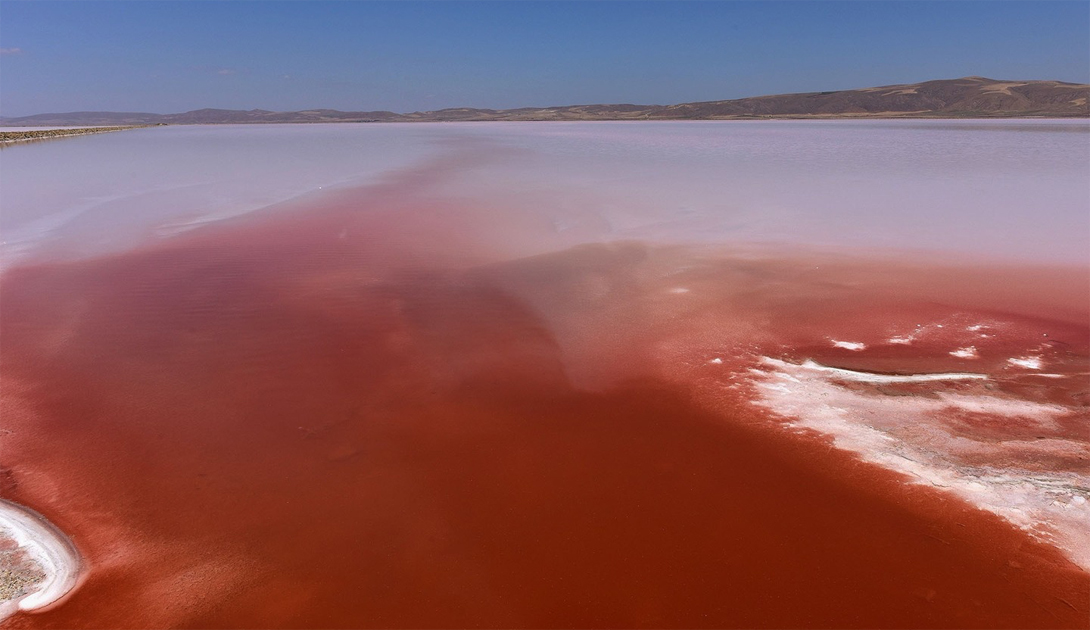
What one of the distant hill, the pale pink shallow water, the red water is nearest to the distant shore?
the pale pink shallow water

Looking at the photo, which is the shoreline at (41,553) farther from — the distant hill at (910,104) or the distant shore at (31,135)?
the distant hill at (910,104)

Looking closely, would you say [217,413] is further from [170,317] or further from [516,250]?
[516,250]

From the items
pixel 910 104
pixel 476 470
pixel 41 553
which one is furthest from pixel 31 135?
pixel 910 104

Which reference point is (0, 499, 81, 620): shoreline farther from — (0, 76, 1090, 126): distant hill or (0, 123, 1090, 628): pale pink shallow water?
(0, 76, 1090, 126): distant hill

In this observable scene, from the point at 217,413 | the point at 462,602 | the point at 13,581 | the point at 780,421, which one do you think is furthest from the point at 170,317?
the point at 780,421

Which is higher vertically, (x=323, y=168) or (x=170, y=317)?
(x=323, y=168)
